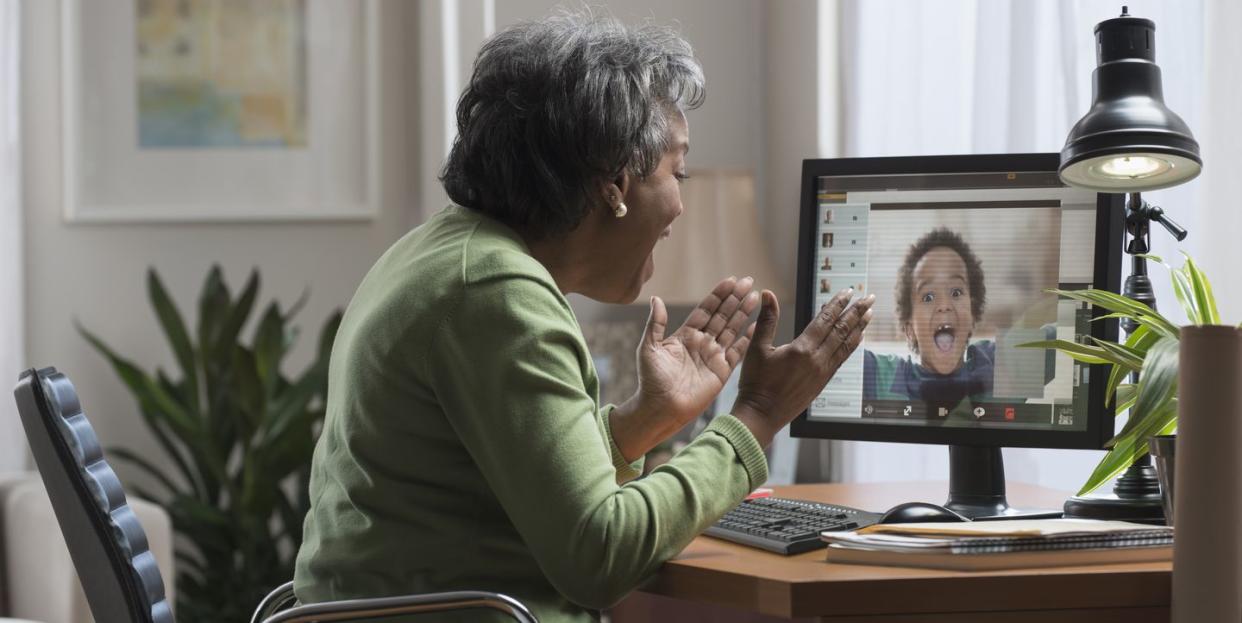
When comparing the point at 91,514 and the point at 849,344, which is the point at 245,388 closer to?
the point at 91,514

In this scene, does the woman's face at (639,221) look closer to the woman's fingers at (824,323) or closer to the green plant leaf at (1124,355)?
the woman's fingers at (824,323)

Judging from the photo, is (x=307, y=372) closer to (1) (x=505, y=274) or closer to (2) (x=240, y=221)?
(2) (x=240, y=221)

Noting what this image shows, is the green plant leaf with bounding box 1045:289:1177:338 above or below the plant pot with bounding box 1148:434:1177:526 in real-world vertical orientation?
above

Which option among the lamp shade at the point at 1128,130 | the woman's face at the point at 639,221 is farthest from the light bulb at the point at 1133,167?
the woman's face at the point at 639,221

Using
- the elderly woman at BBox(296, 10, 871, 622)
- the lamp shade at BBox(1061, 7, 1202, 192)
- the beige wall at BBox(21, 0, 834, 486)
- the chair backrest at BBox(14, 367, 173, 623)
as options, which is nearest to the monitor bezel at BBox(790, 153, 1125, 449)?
the lamp shade at BBox(1061, 7, 1202, 192)

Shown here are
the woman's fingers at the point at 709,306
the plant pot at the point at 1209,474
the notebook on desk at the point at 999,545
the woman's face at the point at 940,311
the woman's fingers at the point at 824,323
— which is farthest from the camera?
the woman's face at the point at 940,311

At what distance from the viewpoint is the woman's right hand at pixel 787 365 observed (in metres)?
1.50

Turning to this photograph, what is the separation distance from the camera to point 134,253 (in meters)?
3.97

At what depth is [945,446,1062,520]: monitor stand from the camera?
1775mm

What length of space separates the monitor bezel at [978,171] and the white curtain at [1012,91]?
0.39 m

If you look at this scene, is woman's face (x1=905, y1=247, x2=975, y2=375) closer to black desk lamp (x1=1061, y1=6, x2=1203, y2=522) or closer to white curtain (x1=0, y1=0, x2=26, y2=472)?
black desk lamp (x1=1061, y1=6, x2=1203, y2=522)

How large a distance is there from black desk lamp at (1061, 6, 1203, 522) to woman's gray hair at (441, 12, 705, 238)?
1.70ft

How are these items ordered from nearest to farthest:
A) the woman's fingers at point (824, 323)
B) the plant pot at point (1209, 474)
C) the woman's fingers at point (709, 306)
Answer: the plant pot at point (1209, 474)
the woman's fingers at point (824, 323)
the woman's fingers at point (709, 306)

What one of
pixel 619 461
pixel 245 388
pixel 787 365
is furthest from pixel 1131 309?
pixel 245 388
